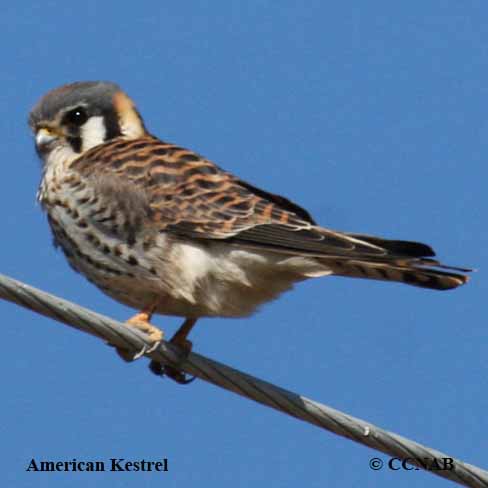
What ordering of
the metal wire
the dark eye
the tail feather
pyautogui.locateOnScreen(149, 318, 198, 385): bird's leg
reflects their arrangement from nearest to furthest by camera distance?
the metal wire
the tail feather
pyautogui.locateOnScreen(149, 318, 198, 385): bird's leg
the dark eye

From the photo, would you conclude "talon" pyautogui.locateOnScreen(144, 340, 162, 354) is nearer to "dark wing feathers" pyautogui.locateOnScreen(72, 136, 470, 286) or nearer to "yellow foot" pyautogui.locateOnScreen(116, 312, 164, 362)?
"yellow foot" pyautogui.locateOnScreen(116, 312, 164, 362)

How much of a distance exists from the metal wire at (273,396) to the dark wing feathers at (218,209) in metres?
0.81

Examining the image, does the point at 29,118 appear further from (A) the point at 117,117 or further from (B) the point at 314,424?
(B) the point at 314,424

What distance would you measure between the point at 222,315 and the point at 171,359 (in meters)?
0.60

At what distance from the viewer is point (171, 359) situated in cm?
501

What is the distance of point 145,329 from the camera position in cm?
532

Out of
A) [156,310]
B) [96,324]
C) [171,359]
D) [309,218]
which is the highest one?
[309,218]

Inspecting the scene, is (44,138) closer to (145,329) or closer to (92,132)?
(92,132)

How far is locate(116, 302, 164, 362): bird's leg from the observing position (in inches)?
200

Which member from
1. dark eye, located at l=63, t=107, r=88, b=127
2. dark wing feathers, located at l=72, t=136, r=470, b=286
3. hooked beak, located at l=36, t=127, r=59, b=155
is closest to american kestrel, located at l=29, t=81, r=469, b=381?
dark wing feathers, located at l=72, t=136, r=470, b=286

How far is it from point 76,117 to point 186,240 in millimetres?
981

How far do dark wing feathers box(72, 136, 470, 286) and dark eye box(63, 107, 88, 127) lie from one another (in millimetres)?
224

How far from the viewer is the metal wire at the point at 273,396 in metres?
4.09

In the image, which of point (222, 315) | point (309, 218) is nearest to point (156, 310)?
point (222, 315)
